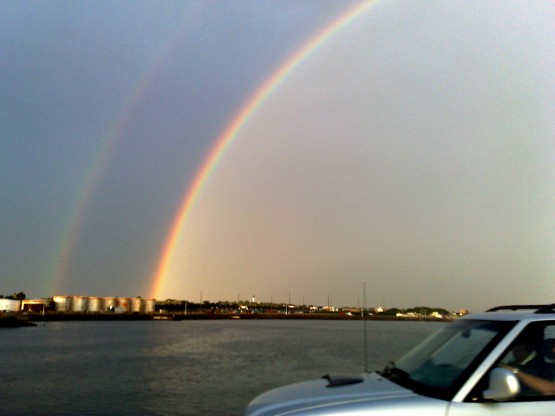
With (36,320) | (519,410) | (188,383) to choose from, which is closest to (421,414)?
(519,410)

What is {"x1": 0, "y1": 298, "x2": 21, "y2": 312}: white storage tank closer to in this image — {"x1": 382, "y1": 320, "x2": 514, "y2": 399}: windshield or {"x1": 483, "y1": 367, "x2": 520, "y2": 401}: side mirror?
{"x1": 382, "y1": 320, "x2": 514, "y2": 399}: windshield

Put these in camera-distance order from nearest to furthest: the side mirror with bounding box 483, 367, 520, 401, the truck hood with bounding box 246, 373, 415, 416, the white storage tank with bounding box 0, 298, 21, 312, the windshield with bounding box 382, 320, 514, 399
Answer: the side mirror with bounding box 483, 367, 520, 401, the truck hood with bounding box 246, 373, 415, 416, the windshield with bounding box 382, 320, 514, 399, the white storage tank with bounding box 0, 298, 21, 312

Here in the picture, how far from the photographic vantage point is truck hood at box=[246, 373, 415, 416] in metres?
3.58

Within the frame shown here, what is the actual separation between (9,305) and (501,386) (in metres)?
207

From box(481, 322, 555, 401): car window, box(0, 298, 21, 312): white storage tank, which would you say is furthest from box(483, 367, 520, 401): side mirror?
box(0, 298, 21, 312): white storage tank

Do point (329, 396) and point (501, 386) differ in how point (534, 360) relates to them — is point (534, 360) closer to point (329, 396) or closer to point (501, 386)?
point (501, 386)

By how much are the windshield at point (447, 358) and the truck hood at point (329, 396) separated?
0.19m

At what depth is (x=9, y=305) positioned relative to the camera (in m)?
183

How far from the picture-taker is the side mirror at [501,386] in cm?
330

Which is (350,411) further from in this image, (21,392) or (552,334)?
(21,392)

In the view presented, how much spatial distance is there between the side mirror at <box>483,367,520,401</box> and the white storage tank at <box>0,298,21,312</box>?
198980 millimetres

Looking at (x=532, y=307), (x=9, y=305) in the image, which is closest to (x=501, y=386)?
(x=532, y=307)

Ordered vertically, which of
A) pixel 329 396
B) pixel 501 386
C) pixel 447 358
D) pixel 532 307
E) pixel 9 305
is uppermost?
pixel 9 305

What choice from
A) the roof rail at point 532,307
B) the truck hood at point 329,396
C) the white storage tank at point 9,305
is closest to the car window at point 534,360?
the roof rail at point 532,307
